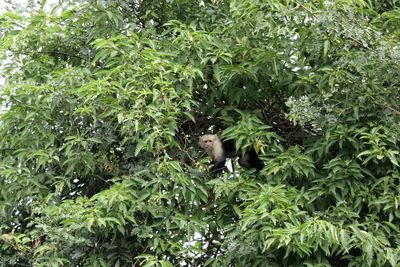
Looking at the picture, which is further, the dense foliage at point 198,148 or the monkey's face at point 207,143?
the monkey's face at point 207,143

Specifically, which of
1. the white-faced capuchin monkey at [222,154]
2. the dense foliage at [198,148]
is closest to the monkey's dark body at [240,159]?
the white-faced capuchin monkey at [222,154]

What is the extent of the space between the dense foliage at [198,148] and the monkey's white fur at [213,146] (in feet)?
0.17

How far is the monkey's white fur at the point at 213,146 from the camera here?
529 centimetres

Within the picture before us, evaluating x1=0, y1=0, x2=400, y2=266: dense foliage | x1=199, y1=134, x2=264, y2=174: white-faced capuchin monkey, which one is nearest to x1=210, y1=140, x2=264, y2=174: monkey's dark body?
x1=199, y1=134, x2=264, y2=174: white-faced capuchin monkey

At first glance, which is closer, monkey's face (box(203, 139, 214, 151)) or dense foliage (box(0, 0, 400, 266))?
dense foliage (box(0, 0, 400, 266))

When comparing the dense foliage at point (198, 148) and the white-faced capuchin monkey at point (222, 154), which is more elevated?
the dense foliage at point (198, 148)

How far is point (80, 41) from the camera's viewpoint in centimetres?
558

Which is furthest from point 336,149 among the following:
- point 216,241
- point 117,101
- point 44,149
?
point 44,149

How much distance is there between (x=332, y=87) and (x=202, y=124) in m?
1.03

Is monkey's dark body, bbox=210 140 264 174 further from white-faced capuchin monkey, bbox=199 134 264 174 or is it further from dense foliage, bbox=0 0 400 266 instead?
dense foliage, bbox=0 0 400 266

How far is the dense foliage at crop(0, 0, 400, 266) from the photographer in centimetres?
465

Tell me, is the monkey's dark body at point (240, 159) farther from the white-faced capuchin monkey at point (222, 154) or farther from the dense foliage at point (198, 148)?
the dense foliage at point (198, 148)

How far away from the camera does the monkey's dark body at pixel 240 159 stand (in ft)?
17.1

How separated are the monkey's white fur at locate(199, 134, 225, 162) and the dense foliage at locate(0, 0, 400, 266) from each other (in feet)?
0.17
